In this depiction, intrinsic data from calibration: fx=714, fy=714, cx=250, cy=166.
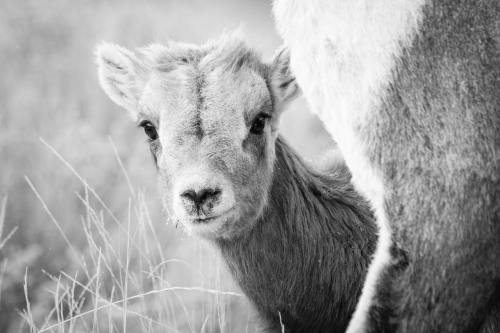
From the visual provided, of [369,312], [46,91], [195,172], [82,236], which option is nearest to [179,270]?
[82,236]

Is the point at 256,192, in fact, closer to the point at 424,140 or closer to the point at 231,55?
the point at 231,55

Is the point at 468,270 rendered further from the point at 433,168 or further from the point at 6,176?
the point at 6,176

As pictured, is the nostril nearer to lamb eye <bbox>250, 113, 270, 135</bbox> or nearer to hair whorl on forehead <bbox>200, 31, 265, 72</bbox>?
lamb eye <bbox>250, 113, 270, 135</bbox>

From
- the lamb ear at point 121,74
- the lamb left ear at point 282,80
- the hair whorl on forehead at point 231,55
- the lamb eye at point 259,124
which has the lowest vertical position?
the lamb eye at point 259,124

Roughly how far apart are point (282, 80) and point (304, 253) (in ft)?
3.57

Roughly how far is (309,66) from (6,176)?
14.7ft

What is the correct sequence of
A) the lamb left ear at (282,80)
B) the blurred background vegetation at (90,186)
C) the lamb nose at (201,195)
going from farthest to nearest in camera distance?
the blurred background vegetation at (90,186) → the lamb left ear at (282,80) → the lamb nose at (201,195)

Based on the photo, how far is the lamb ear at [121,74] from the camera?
4.62 metres

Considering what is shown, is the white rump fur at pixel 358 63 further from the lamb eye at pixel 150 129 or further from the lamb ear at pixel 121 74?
the lamb ear at pixel 121 74

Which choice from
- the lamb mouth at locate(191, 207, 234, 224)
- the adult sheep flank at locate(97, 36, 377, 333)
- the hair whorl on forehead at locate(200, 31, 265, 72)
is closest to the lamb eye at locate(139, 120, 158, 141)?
the adult sheep flank at locate(97, 36, 377, 333)

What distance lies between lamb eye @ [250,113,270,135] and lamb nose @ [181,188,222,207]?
0.55 m

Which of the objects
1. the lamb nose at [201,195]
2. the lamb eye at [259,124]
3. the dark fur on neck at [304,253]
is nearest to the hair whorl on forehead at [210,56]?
the lamb eye at [259,124]

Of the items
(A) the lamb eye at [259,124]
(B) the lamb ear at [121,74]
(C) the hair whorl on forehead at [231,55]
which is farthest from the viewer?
(B) the lamb ear at [121,74]

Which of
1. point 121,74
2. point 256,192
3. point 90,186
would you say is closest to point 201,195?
point 256,192
